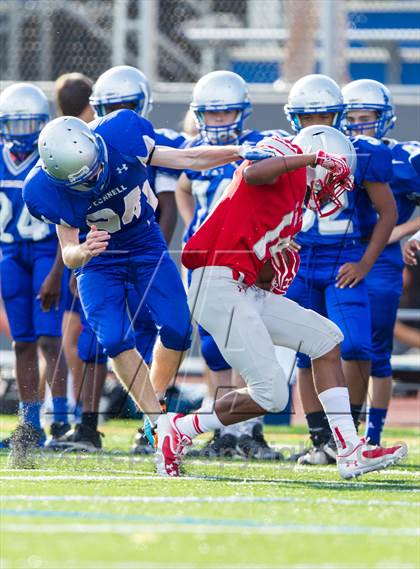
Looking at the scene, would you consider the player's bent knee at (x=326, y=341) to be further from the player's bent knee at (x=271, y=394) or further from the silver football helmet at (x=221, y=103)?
the silver football helmet at (x=221, y=103)

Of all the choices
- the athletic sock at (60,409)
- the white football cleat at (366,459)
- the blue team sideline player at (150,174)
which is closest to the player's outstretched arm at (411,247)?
the blue team sideline player at (150,174)

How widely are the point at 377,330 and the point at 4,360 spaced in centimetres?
402

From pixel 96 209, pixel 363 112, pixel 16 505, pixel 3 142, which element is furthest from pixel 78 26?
pixel 16 505

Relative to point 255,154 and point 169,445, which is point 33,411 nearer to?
point 169,445

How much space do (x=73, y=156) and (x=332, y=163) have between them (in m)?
1.03

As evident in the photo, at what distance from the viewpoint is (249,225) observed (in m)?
5.51

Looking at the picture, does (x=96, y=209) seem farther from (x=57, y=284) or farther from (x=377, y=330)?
(x=377, y=330)

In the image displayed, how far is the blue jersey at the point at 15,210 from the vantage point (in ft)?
24.1

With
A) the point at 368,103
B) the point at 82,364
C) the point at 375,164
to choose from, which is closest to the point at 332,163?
the point at 375,164

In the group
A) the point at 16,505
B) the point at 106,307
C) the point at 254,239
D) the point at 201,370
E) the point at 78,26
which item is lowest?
the point at 201,370

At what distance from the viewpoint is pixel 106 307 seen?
590cm

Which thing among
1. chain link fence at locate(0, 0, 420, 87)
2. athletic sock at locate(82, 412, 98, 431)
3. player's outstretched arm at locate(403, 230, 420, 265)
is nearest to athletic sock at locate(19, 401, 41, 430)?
athletic sock at locate(82, 412, 98, 431)

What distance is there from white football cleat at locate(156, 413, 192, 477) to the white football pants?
1.26 ft

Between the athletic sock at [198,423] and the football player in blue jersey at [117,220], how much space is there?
0.63ft
